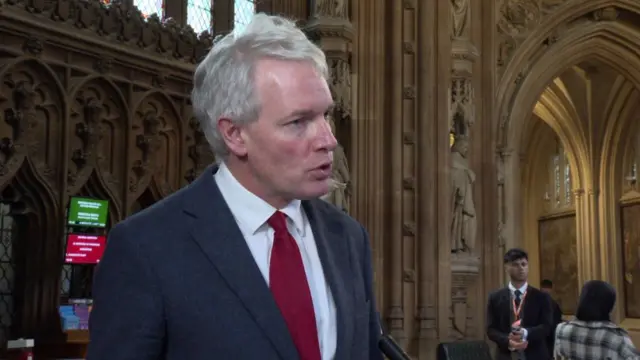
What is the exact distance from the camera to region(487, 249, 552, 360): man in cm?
558

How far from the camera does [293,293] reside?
1312 mm

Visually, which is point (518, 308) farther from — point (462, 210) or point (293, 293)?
point (462, 210)

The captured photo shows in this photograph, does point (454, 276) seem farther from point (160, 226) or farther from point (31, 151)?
point (160, 226)

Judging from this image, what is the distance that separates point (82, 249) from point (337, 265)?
614 cm

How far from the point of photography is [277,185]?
132 cm

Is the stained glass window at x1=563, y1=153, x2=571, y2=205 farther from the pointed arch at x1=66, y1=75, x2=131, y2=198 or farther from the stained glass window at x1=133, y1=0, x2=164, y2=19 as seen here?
the pointed arch at x1=66, y1=75, x2=131, y2=198

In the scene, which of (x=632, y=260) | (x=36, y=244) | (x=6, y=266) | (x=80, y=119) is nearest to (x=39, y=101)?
(x=80, y=119)

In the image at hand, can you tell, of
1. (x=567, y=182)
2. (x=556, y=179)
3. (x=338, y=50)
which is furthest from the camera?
(x=556, y=179)

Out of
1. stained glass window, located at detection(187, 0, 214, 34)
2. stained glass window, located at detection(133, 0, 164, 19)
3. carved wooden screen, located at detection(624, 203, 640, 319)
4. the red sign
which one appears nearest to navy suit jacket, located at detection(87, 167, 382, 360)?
the red sign

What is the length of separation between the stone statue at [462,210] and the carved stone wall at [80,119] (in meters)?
3.40

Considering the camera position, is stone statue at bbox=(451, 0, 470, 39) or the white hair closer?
the white hair

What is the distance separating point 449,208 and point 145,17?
161 inches

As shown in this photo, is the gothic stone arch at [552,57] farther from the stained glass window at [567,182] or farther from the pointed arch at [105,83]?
the stained glass window at [567,182]

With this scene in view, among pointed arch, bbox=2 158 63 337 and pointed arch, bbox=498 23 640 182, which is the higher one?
pointed arch, bbox=498 23 640 182
